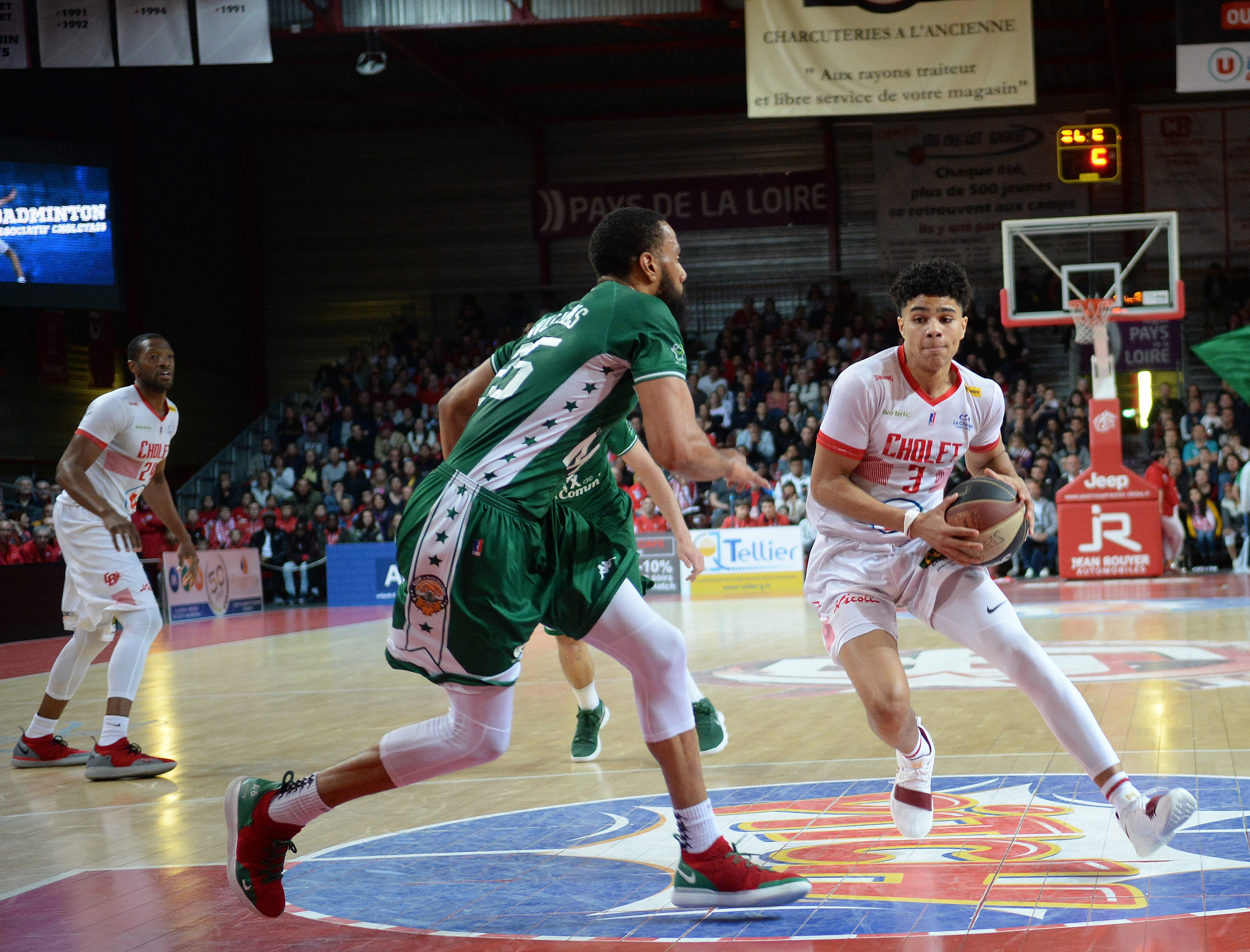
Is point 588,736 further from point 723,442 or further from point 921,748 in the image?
point 723,442

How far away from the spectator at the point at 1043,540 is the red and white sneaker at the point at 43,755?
564 inches

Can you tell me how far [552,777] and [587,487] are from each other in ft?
5.34

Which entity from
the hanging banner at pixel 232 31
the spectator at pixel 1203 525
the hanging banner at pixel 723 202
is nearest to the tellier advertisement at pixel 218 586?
the hanging banner at pixel 232 31

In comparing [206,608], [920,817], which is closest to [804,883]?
[920,817]

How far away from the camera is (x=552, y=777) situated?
18.7 feet

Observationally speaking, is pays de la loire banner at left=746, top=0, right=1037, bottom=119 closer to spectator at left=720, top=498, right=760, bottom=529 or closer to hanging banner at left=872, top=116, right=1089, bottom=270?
spectator at left=720, top=498, right=760, bottom=529

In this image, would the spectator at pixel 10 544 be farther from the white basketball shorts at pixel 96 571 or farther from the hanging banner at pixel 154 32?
the white basketball shorts at pixel 96 571

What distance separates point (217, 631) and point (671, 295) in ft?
45.2

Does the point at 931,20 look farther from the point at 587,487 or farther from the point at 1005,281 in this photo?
the point at 587,487

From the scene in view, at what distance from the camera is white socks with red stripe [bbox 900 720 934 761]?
4.16 m

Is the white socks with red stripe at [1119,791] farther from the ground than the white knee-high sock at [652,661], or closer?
closer

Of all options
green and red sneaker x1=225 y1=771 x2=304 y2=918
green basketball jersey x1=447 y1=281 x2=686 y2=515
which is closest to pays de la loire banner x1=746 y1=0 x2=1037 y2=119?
green basketball jersey x1=447 y1=281 x2=686 y2=515

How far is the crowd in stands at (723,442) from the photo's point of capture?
1847cm

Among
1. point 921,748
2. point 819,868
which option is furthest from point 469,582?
point 921,748
